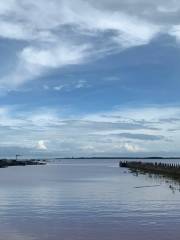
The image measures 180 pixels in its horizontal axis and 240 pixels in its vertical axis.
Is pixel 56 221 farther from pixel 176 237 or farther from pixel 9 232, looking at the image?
pixel 176 237

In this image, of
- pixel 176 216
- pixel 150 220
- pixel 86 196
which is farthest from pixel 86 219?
pixel 86 196

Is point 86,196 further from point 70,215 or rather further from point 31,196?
point 70,215

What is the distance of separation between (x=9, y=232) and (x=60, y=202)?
15.3m

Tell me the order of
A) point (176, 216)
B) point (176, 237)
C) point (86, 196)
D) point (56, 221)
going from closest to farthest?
point (176, 237), point (56, 221), point (176, 216), point (86, 196)

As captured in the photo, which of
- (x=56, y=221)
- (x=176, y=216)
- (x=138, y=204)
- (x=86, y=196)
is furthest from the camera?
(x=86, y=196)

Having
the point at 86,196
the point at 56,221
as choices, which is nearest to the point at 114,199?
the point at 86,196

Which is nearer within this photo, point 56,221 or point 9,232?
point 9,232

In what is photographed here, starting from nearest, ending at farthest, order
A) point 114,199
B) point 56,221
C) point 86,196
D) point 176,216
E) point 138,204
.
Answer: point 56,221, point 176,216, point 138,204, point 114,199, point 86,196

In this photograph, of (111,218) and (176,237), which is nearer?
(176,237)

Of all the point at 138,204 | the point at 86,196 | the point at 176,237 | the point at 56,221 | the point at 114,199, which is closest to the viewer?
the point at 176,237

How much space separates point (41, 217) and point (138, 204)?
35.1ft

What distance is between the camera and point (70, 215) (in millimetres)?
32750

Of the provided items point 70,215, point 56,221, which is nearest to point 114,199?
point 70,215

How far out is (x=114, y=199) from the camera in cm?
4391
